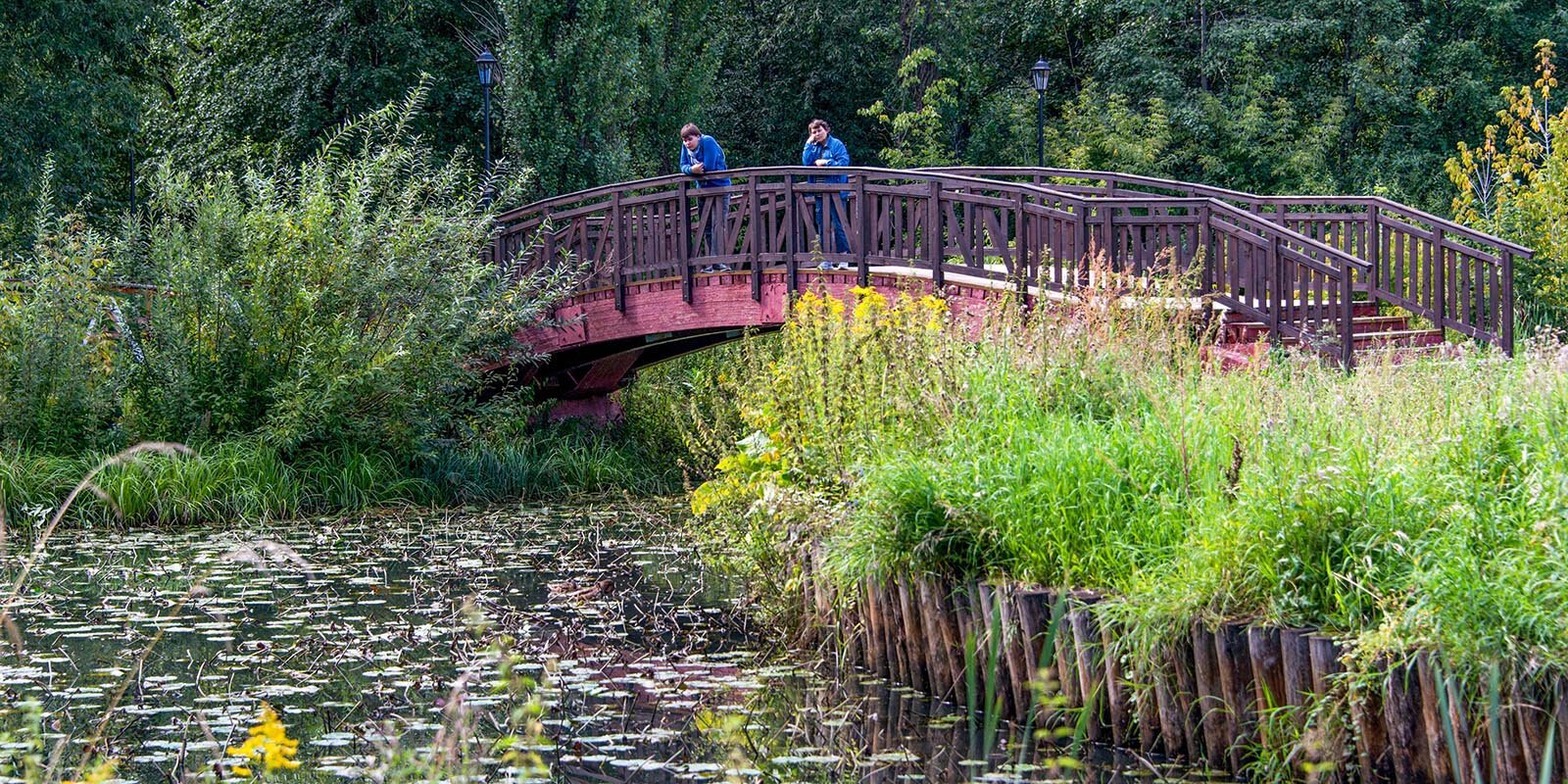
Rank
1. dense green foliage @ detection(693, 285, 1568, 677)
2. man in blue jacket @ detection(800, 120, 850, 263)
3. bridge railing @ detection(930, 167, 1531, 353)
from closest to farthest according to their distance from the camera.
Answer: dense green foliage @ detection(693, 285, 1568, 677)
bridge railing @ detection(930, 167, 1531, 353)
man in blue jacket @ detection(800, 120, 850, 263)

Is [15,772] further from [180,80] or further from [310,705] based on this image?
[180,80]

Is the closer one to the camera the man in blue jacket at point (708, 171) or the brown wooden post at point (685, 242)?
the man in blue jacket at point (708, 171)

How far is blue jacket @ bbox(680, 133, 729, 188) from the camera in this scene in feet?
56.9

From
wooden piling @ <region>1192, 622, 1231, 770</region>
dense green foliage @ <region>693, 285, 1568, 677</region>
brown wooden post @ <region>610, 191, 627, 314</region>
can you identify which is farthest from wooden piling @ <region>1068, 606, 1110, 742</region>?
brown wooden post @ <region>610, 191, 627, 314</region>

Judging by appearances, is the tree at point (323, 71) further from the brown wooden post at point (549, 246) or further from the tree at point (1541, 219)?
the tree at point (1541, 219)

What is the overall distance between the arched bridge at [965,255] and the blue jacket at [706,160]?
0.16 m

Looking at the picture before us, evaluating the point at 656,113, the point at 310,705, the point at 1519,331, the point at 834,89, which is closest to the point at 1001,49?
the point at 834,89

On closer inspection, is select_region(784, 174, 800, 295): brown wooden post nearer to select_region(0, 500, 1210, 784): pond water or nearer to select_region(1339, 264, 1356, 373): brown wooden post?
select_region(0, 500, 1210, 784): pond water

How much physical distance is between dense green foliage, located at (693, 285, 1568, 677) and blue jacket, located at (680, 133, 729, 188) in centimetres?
740

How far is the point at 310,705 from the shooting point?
726 cm

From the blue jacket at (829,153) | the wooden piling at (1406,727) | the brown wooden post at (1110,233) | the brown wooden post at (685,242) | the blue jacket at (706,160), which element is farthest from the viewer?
the blue jacket at (706,160)

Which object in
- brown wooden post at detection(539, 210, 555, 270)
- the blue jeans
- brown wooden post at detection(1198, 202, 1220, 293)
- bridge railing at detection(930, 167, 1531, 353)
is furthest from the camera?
brown wooden post at detection(539, 210, 555, 270)

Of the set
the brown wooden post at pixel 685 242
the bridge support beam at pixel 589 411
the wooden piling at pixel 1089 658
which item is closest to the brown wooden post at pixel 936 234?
the brown wooden post at pixel 685 242

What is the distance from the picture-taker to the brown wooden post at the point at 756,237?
647 inches
